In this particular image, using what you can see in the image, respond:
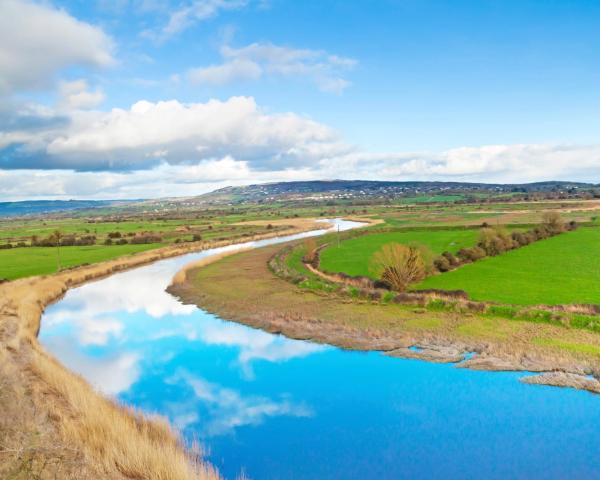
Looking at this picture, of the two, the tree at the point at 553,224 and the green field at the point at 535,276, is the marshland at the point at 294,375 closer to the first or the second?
the green field at the point at 535,276

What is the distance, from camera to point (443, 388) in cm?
2081

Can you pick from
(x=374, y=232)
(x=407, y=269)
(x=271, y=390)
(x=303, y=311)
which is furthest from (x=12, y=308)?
(x=374, y=232)

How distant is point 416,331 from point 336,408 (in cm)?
1043

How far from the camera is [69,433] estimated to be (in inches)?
576

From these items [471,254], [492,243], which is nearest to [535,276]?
[471,254]

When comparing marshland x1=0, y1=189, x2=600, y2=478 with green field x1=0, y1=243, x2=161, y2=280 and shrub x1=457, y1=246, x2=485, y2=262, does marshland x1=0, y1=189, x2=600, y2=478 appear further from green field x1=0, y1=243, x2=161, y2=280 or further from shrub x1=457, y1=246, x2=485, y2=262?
green field x1=0, y1=243, x2=161, y2=280

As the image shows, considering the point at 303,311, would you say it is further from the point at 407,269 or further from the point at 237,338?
the point at 407,269

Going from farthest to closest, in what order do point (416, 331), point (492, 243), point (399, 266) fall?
point (492, 243), point (399, 266), point (416, 331)

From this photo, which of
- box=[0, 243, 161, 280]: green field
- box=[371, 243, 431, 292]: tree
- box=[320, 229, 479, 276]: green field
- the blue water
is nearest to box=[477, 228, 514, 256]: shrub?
box=[320, 229, 479, 276]: green field

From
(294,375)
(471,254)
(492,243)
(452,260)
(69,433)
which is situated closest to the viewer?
(69,433)

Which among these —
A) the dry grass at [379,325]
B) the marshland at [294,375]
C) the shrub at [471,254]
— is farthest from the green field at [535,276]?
the dry grass at [379,325]

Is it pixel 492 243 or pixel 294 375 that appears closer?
pixel 294 375

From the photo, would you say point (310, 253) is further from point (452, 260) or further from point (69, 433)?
point (69, 433)

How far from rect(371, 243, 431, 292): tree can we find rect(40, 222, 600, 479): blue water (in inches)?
506
